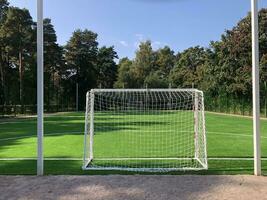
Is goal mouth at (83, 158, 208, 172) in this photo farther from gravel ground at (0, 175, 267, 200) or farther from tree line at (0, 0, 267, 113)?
tree line at (0, 0, 267, 113)

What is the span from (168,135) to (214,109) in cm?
3126

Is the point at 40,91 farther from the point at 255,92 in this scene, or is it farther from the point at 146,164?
the point at 255,92

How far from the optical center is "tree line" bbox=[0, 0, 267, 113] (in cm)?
4196

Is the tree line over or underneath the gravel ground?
over

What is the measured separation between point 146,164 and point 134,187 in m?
2.97

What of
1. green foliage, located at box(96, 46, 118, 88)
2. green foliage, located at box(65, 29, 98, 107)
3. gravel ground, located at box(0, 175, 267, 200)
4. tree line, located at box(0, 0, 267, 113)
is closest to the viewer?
gravel ground, located at box(0, 175, 267, 200)

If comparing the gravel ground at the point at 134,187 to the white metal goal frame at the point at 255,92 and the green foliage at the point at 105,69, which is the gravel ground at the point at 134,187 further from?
the green foliage at the point at 105,69

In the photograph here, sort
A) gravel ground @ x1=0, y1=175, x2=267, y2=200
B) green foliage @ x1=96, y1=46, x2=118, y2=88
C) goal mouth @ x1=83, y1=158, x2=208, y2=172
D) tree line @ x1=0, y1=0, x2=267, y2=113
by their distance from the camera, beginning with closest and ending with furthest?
gravel ground @ x1=0, y1=175, x2=267, y2=200 < goal mouth @ x1=83, y1=158, x2=208, y2=172 < tree line @ x1=0, y1=0, x2=267, y2=113 < green foliage @ x1=96, y1=46, x2=118, y2=88

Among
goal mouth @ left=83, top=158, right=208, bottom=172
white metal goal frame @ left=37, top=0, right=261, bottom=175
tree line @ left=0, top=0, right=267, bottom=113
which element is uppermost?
tree line @ left=0, top=0, right=267, bottom=113

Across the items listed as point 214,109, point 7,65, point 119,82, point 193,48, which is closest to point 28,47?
point 7,65

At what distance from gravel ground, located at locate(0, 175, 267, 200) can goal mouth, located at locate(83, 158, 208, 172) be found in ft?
3.92

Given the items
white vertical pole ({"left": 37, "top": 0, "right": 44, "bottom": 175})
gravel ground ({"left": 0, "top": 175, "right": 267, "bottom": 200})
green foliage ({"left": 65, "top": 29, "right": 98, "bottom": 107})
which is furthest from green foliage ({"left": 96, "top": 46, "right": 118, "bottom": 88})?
gravel ground ({"left": 0, "top": 175, "right": 267, "bottom": 200})

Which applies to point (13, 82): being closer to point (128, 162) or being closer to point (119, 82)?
point (119, 82)

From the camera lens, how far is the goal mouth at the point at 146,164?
8.73 metres
